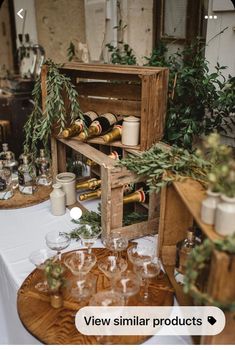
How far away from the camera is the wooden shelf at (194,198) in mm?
843

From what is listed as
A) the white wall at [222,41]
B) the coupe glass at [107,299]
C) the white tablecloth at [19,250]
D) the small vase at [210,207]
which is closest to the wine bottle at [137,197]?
the white tablecloth at [19,250]

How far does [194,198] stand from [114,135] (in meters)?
0.69

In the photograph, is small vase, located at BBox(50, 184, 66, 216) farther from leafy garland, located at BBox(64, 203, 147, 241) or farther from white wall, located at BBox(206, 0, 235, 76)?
white wall, located at BBox(206, 0, 235, 76)

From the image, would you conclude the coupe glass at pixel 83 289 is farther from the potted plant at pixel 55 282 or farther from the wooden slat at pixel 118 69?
the wooden slat at pixel 118 69

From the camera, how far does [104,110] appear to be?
5.54 ft

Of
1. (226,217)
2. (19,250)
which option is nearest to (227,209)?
(226,217)

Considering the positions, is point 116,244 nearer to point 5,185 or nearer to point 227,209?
point 227,209

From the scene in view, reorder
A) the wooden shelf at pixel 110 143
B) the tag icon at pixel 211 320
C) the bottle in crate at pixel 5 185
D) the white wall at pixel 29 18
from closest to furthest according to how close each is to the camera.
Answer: the tag icon at pixel 211 320
the wooden shelf at pixel 110 143
the bottle in crate at pixel 5 185
the white wall at pixel 29 18

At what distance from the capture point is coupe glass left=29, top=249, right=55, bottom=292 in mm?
1132

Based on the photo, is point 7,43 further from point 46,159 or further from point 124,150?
point 124,150

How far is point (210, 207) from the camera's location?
851mm

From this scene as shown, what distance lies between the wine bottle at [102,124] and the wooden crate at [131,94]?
3 cm

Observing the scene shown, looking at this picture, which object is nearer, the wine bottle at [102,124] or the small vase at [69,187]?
the wine bottle at [102,124]

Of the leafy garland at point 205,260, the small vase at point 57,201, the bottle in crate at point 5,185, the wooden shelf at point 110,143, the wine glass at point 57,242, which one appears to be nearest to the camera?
the leafy garland at point 205,260
